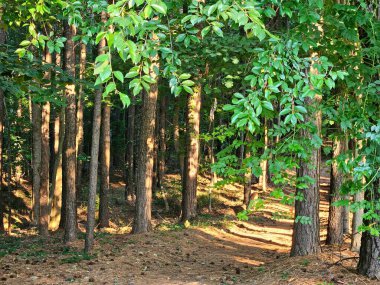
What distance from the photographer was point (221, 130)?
576cm

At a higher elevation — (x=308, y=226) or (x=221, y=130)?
(x=221, y=130)

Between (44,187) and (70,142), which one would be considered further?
(44,187)

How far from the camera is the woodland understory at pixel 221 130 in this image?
302 cm

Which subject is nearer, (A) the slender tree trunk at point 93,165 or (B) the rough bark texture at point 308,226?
(B) the rough bark texture at point 308,226

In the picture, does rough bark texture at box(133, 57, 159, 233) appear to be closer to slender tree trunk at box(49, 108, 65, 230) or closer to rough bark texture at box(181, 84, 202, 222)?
rough bark texture at box(181, 84, 202, 222)

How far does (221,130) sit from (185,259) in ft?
23.6

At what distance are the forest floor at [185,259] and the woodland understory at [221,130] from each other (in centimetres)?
6

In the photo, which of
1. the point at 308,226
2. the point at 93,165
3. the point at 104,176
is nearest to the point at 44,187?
the point at 104,176

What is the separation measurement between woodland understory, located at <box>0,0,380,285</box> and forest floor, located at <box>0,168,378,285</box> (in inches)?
2.5

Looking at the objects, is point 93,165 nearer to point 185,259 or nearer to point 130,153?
point 185,259

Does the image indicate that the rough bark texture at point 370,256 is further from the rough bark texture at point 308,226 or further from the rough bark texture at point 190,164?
the rough bark texture at point 190,164

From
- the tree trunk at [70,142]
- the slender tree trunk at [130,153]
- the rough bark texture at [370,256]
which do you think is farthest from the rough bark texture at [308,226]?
the slender tree trunk at [130,153]

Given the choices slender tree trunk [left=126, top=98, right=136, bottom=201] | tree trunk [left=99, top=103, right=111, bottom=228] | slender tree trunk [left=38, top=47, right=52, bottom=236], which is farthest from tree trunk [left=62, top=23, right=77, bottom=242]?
slender tree trunk [left=126, top=98, right=136, bottom=201]

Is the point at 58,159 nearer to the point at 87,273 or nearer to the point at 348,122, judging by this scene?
the point at 87,273
